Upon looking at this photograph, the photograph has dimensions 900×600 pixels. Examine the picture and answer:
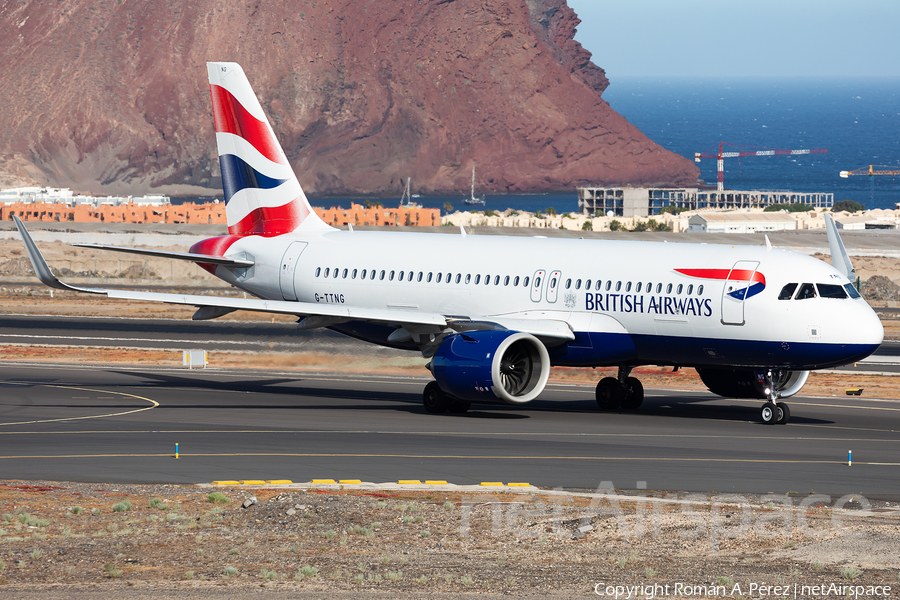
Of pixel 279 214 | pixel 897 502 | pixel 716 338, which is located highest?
pixel 279 214

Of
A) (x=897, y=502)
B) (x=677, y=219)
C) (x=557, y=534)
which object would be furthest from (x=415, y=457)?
(x=677, y=219)

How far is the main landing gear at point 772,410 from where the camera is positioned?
111 feet

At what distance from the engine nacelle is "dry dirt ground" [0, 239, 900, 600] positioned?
13.4 m

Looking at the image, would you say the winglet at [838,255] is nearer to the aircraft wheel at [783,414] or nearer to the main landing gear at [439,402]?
the aircraft wheel at [783,414]

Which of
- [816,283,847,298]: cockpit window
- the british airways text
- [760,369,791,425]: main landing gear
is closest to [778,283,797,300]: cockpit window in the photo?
[816,283,847,298]: cockpit window

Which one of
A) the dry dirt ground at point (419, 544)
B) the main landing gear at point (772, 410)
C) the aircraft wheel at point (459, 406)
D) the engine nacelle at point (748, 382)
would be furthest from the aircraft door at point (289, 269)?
the dry dirt ground at point (419, 544)

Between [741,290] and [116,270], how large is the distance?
86.4 metres

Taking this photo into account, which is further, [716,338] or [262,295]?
[262,295]

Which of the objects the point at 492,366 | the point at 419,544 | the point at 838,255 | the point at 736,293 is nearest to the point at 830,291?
the point at 736,293

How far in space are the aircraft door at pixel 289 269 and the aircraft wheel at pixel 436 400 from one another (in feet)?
27.8

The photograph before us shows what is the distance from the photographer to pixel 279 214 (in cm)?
4403

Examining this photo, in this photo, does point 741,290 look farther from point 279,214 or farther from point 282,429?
point 279,214

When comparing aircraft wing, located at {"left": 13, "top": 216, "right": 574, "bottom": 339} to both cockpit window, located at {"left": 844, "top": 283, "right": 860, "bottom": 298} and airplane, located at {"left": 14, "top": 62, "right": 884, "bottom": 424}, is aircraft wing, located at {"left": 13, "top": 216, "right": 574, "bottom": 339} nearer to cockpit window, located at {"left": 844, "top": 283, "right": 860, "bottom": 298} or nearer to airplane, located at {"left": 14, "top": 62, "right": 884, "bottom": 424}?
airplane, located at {"left": 14, "top": 62, "right": 884, "bottom": 424}

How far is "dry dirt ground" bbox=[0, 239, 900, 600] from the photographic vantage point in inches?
632
